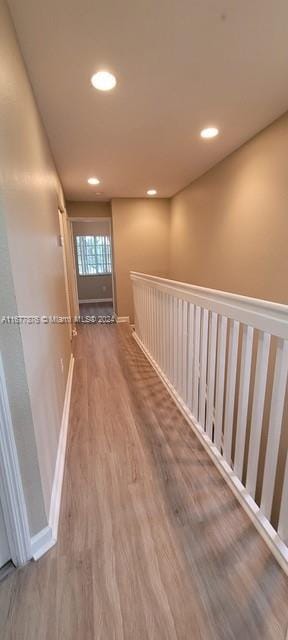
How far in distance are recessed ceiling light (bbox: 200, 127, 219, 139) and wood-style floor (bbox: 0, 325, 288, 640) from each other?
8.49 ft

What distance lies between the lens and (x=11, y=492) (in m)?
1.00

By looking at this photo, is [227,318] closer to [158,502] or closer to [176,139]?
[158,502]

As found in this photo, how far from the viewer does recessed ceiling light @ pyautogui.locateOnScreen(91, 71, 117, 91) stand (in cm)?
165

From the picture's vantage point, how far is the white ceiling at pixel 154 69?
1.25 metres

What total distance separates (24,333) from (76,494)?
3.23 feet

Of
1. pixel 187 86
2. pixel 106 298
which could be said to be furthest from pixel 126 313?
pixel 187 86

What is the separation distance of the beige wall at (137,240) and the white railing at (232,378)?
2.57m

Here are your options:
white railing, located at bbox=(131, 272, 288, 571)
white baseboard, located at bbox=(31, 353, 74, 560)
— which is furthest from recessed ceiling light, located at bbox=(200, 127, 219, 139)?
white baseboard, located at bbox=(31, 353, 74, 560)

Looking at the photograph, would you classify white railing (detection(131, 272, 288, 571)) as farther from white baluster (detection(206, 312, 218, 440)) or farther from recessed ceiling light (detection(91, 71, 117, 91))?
recessed ceiling light (detection(91, 71, 117, 91))

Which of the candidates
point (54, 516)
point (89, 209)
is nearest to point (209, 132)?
point (54, 516)

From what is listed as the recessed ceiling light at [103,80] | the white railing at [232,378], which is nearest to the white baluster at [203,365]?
the white railing at [232,378]

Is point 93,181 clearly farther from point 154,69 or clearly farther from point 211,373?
point 211,373

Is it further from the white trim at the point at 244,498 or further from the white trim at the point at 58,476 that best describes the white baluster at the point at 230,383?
the white trim at the point at 58,476

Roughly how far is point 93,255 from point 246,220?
6.02 m
